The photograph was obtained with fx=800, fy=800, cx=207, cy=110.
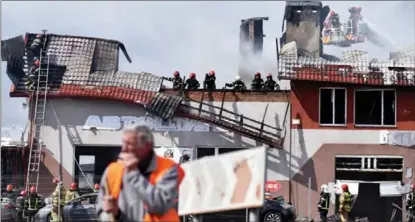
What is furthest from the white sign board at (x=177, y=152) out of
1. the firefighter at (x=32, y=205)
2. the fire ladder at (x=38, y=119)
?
the firefighter at (x=32, y=205)

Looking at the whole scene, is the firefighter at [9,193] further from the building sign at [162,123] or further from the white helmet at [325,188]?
the white helmet at [325,188]

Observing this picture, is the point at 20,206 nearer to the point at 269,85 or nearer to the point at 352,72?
the point at 269,85

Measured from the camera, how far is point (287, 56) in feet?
115

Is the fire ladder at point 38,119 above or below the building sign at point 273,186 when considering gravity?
above

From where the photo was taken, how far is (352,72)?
34.3 metres

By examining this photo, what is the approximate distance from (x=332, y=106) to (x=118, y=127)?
9.35 metres

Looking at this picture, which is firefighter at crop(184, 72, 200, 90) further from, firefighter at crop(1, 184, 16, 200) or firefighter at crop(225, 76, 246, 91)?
firefighter at crop(1, 184, 16, 200)

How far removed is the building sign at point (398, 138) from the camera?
111 ft

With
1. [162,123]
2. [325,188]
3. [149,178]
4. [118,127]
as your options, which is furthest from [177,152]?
[149,178]

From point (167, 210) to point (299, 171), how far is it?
2836cm

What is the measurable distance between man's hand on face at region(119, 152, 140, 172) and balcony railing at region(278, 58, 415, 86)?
28307 millimetres

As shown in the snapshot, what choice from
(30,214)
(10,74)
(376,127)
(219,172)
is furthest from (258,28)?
(219,172)

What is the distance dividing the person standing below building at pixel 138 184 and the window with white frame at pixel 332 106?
2890 centimetres

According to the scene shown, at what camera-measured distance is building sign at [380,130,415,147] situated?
33938mm
